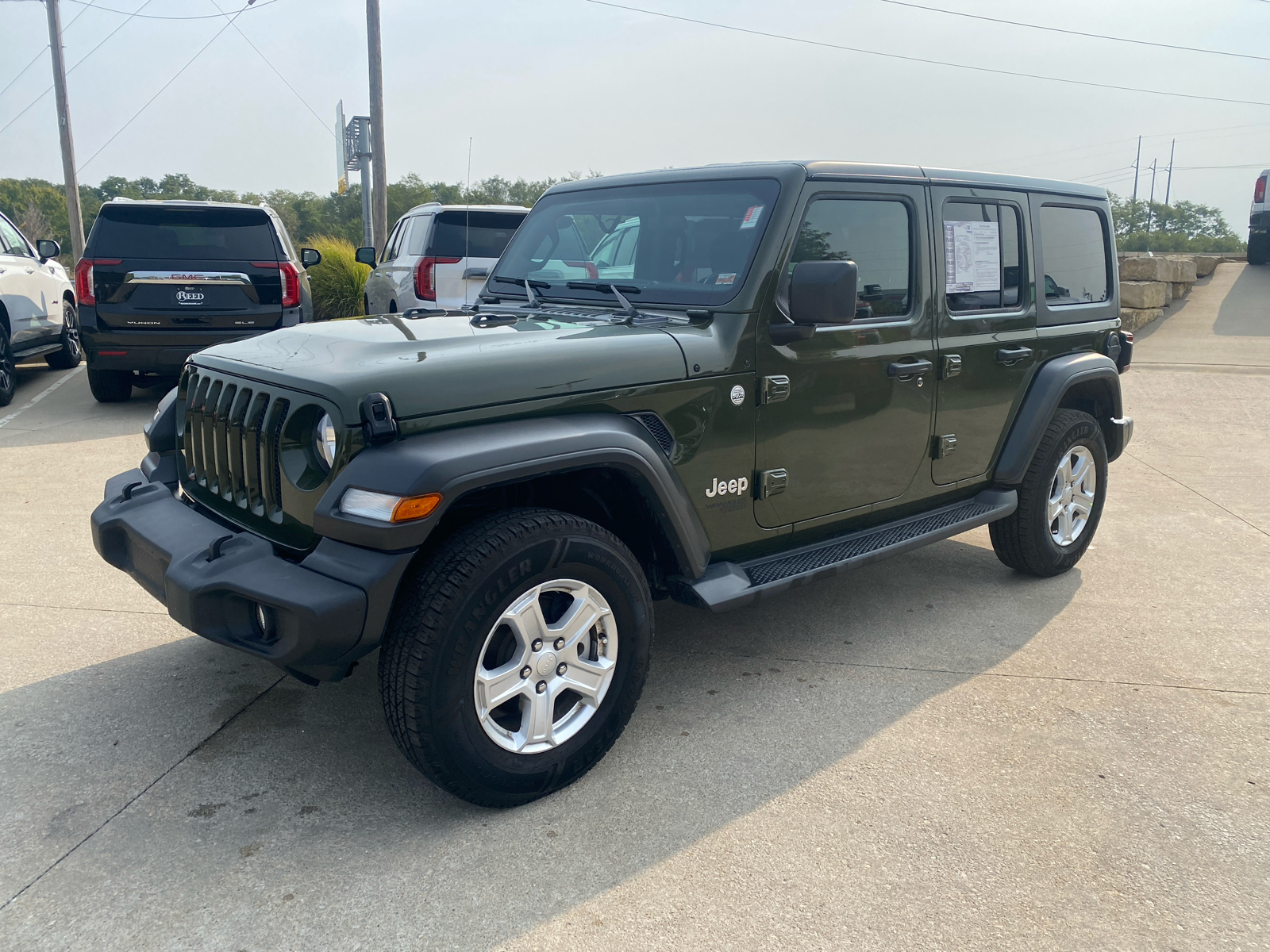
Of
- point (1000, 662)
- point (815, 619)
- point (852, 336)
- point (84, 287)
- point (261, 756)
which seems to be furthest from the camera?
point (84, 287)

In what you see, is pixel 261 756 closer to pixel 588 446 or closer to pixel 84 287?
pixel 588 446

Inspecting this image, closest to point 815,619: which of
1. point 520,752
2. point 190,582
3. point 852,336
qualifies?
point 852,336

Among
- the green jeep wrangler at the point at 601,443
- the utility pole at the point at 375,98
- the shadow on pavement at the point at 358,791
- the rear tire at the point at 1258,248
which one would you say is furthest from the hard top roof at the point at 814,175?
the rear tire at the point at 1258,248

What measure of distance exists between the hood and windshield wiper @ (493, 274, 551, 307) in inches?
18.7

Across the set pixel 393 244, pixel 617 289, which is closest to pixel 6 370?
pixel 393 244

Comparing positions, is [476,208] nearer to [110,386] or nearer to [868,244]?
[110,386]

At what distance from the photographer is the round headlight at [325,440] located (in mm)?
2646

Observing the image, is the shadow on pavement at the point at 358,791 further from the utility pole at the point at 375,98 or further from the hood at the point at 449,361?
the utility pole at the point at 375,98

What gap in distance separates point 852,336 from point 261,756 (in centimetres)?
251

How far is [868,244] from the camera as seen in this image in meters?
3.76

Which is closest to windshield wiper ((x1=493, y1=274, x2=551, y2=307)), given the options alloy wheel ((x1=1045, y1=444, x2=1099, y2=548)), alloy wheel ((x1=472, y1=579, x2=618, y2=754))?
alloy wheel ((x1=472, y1=579, x2=618, y2=754))

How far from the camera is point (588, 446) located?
2.79 metres

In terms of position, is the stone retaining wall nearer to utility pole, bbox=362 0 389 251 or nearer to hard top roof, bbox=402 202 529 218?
hard top roof, bbox=402 202 529 218

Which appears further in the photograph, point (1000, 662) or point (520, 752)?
point (1000, 662)
